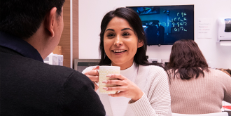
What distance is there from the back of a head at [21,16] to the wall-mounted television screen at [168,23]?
2506 millimetres

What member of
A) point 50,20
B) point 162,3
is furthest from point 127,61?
point 162,3

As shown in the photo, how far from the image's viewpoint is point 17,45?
17.9 inches

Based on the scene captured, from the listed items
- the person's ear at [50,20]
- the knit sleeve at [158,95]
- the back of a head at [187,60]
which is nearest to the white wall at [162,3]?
the back of a head at [187,60]

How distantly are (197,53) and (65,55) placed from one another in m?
1.65

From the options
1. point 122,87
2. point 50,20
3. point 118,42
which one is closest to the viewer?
point 50,20

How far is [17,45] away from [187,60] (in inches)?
65.8

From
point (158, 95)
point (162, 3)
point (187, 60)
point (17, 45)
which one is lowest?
point (158, 95)

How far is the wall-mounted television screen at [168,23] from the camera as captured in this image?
2.86 metres

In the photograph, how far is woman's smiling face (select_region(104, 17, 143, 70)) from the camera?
3.42 feet

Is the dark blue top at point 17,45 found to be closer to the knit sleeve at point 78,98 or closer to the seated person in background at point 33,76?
the seated person in background at point 33,76

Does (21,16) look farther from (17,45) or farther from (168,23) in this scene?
(168,23)

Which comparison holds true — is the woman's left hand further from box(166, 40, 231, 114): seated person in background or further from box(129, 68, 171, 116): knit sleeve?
box(166, 40, 231, 114): seated person in background

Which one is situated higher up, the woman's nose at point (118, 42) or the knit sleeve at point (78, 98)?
the woman's nose at point (118, 42)

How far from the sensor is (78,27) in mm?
3148
